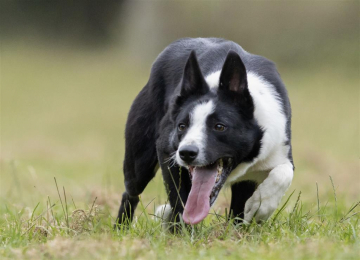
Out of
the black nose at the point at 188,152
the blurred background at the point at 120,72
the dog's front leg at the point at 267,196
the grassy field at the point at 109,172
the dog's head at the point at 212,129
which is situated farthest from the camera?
the blurred background at the point at 120,72

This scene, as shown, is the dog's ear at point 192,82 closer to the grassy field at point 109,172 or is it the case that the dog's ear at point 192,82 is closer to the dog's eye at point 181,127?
the dog's eye at point 181,127

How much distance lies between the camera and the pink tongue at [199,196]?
4.47m

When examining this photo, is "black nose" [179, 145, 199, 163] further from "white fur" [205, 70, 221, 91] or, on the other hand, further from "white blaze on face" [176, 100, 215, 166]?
"white fur" [205, 70, 221, 91]

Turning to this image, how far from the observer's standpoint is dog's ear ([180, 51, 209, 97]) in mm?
4660

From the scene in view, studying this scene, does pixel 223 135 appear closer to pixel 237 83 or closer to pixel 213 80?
pixel 237 83

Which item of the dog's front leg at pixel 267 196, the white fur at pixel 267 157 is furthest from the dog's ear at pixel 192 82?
the dog's front leg at pixel 267 196

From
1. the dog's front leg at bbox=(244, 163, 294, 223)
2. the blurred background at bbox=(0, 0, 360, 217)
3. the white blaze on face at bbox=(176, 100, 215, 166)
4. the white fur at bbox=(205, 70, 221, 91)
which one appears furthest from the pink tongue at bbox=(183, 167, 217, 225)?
the blurred background at bbox=(0, 0, 360, 217)

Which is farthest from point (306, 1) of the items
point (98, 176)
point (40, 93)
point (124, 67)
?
point (98, 176)

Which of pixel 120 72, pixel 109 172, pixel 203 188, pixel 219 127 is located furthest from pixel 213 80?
pixel 120 72

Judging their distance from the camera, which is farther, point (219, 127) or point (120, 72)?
point (120, 72)

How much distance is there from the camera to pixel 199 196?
4520mm

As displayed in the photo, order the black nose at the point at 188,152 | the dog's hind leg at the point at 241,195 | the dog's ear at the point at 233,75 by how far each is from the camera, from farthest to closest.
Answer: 1. the dog's hind leg at the point at 241,195
2. the dog's ear at the point at 233,75
3. the black nose at the point at 188,152

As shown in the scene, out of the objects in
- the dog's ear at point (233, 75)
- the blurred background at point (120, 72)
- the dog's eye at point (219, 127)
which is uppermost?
the dog's ear at point (233, 75)

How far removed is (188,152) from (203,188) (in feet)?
1.18
